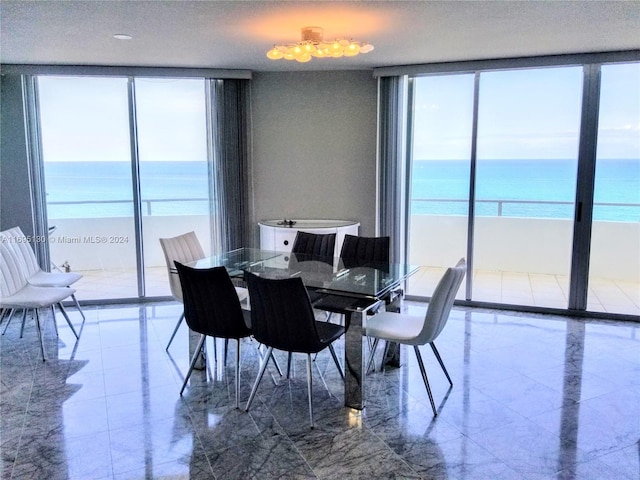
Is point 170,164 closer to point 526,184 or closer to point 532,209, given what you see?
point 526,184

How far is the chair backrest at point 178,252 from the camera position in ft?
12.9

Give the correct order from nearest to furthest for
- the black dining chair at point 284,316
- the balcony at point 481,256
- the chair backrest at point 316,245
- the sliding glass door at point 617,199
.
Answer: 1. the black dining chair at point 284,316
2. the chair backrest at point 316,245
3. the sliding glass door at point 617,199
4. the balcony at point 481,256

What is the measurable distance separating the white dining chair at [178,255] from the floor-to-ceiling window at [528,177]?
2360mm

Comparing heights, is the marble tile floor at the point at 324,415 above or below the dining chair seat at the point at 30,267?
below

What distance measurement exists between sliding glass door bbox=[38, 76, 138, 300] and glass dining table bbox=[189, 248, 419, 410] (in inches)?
85.8

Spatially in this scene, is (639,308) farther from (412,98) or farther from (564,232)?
(412,98)

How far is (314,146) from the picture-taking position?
554 centimetres

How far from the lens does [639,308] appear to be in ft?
16.1

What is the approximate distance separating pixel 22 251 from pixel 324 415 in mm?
3279

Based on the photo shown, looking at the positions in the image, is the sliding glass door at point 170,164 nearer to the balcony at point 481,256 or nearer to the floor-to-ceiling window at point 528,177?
the balcony at point 481,256

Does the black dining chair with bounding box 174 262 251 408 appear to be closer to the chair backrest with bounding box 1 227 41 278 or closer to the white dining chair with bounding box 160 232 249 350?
the white dining chair with bounding box 160 232 249 350

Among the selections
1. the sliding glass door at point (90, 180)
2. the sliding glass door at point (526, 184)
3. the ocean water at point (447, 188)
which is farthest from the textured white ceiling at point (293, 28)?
the ocean water at point (447, 188)

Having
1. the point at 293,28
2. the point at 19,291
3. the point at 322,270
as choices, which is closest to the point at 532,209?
the point at 322,270

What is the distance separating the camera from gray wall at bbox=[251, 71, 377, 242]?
212 inches
